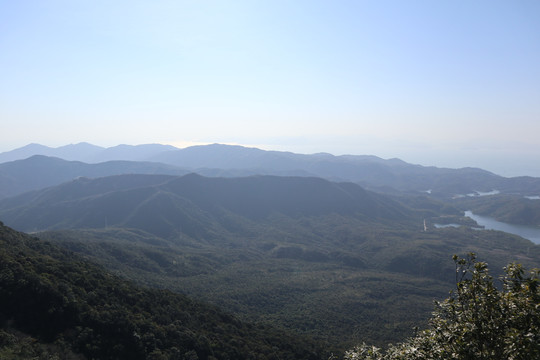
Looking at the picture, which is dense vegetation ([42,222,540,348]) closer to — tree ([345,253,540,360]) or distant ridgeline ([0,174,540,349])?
distant ridgeline ([0,174,540,349])

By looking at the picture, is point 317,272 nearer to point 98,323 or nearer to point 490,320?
point 98,323

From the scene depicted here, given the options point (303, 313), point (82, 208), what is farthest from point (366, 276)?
point (82, 208)

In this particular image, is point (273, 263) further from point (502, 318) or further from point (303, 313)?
point (502, 318)

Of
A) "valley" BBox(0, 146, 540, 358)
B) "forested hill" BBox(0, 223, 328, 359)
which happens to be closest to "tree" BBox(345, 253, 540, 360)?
"valley" BBox(0, 146, 540, 358)

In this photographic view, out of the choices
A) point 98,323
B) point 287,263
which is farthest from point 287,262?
point 98,323

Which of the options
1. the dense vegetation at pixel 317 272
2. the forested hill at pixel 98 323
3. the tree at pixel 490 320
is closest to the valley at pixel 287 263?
the dense vegetation at pixel 317 272

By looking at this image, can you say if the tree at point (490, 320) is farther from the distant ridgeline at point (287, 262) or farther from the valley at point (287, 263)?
the distant ridgeline at point (287, 262)
